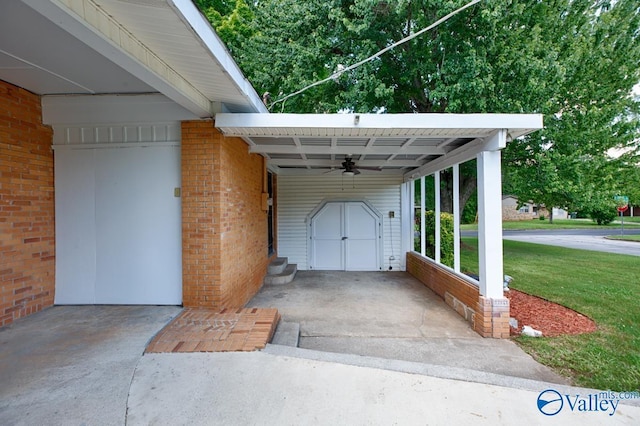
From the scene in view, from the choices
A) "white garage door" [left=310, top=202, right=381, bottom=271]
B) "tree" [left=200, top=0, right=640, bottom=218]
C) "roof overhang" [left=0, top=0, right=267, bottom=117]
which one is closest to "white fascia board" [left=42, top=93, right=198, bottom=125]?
"roof overhang" [left=0, top=0, right=267, bottom=117]

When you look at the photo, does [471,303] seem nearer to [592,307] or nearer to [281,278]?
[592,307]

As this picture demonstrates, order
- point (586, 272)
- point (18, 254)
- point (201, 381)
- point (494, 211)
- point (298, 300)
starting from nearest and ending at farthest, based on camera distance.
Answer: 1. point (201, 381)
2. point (18, 254)
3. point (494, 211)
4. point (298, 300)
5. point (586, 272)

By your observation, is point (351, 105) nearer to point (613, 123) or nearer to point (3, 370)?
point (613, 123)

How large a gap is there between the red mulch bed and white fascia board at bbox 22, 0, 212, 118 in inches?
202

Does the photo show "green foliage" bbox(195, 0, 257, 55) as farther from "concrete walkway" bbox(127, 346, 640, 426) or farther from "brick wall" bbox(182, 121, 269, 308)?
"concrete walkway" bbox(127, 346, 640, 426)

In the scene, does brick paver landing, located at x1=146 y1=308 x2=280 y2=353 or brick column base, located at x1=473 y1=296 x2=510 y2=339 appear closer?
brick paver landing, located at x1=146 y1=308 x2=280 y2=353

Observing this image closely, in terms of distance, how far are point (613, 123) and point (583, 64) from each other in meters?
2.13

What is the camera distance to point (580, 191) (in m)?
8.55

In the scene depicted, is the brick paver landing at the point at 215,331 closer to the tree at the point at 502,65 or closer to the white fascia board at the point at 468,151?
the white fascia board at the point at 468,151

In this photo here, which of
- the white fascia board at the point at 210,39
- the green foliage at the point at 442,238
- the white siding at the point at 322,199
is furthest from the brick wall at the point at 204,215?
the green foliage at the point at 442,238

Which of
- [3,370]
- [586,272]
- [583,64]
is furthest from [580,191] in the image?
[3,370]

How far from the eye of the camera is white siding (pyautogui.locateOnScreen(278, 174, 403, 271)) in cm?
839

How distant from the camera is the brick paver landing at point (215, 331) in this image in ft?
9.12

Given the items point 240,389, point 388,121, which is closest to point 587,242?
point 388,121
